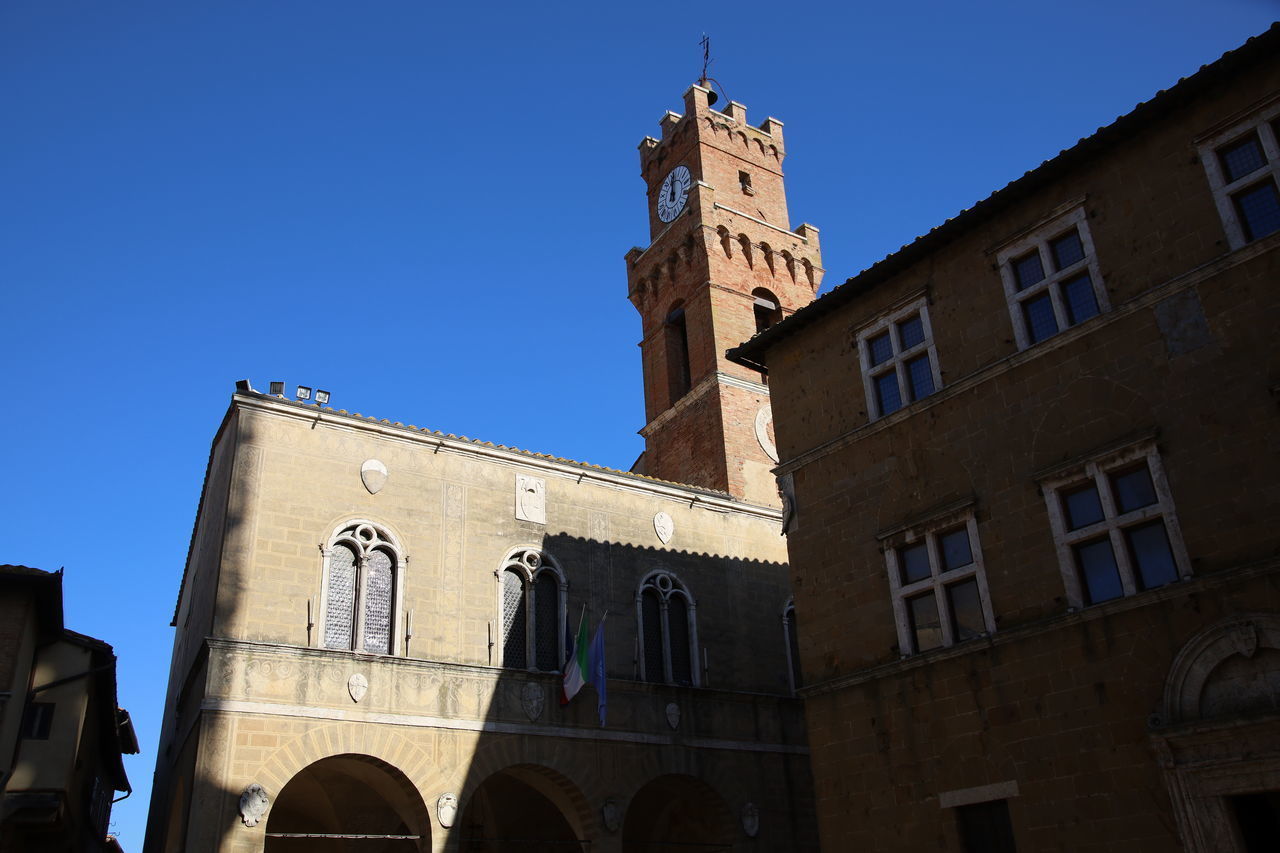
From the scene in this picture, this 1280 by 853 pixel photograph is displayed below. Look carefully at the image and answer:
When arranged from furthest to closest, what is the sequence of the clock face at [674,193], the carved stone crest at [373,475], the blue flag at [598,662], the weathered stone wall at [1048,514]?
the clock face at [674,193], the carved stone crest at [373,475], the blue flag at [598,662], the weathered stone wall at [1048,514]

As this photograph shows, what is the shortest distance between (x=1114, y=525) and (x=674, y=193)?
86.7ft

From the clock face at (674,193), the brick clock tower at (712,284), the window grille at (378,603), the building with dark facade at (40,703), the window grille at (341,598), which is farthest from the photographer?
the clock face at (674,193)

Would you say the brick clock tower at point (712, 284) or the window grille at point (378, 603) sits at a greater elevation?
the brick clock tower at point (712, 284)

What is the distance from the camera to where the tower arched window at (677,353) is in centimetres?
3394

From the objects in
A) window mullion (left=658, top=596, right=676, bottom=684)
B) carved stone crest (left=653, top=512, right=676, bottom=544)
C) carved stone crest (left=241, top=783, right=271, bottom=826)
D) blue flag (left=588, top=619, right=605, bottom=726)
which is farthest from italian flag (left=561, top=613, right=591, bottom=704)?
Answer: carved stone crest (left=241, top=783, right=271, bottom=826)

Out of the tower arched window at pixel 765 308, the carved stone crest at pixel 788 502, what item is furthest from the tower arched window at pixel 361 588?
the tower arched window at pixel 765 308

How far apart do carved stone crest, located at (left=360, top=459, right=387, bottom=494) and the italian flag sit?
457cm

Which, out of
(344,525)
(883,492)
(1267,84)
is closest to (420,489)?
(344,525)

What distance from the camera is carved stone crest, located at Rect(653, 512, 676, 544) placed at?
2325 cm

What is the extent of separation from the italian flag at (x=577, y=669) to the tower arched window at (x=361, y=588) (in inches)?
127

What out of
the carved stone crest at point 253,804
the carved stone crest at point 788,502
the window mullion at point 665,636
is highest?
the carved stone crest at point 788,502

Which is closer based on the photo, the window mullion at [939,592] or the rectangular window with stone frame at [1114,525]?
the rectangular window with stone frame at [1114,525]

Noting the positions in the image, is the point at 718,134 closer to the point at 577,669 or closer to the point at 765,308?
the point at 765,308

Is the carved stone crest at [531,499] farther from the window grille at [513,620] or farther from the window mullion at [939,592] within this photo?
the window mullion at [939,592]
